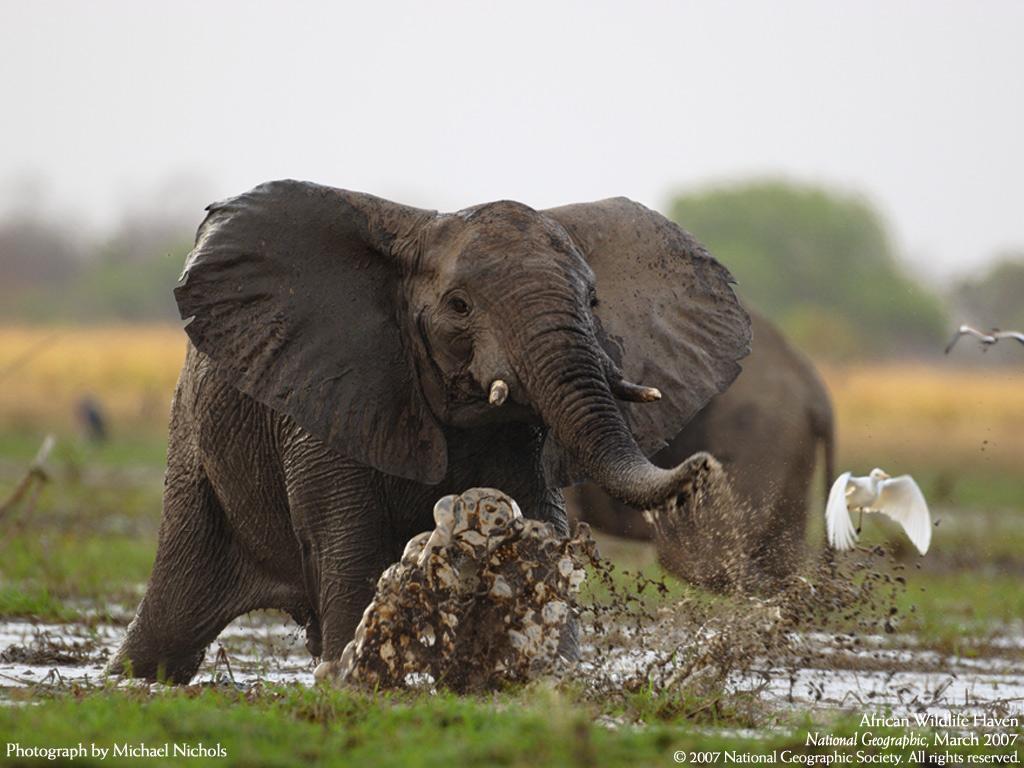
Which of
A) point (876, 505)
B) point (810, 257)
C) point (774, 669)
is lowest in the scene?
point (774, 669)

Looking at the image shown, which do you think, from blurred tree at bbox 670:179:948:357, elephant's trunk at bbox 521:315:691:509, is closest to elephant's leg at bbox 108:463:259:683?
elephant's trunk at bbox 521:315:691:509

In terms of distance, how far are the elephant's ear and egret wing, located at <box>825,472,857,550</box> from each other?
61.3 inches

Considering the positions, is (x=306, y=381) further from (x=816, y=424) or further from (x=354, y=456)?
(x=816, y=424)

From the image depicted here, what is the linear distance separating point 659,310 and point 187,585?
2.04m

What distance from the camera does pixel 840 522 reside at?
6.64 meters

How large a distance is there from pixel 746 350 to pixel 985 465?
59.2ft

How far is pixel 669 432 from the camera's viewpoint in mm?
6516

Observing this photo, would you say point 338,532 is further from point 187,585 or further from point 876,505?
point 876,505

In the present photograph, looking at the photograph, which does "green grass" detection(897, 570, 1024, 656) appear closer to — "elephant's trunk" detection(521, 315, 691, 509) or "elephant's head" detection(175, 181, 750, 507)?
"elephant's head" detection(175, 181, 750, 507)

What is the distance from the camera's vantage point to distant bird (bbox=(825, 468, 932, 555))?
21.8ft

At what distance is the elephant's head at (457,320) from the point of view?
563cm

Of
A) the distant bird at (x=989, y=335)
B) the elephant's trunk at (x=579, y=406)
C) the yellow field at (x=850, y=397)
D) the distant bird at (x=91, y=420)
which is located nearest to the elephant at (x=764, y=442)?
the distant bird at (x=989, y=335)

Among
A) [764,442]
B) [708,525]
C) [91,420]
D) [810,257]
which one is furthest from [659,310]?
[810,257]

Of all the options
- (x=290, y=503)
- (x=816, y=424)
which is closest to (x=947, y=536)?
(x=816, y=424)
